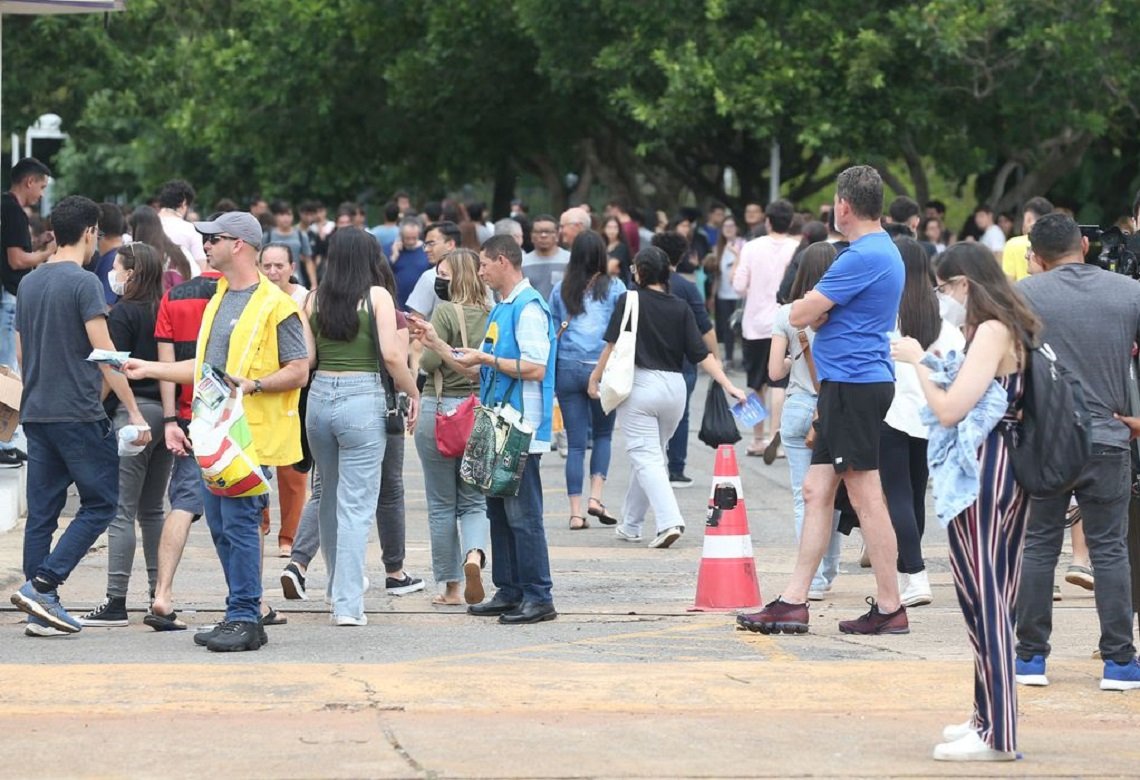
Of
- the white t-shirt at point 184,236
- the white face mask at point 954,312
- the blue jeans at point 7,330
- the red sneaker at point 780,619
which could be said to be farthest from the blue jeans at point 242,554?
the blue jeans at point 7,330

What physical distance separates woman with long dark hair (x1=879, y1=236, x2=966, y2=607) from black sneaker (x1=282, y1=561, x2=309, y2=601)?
2.91 meters

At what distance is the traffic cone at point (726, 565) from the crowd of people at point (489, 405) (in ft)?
1.33

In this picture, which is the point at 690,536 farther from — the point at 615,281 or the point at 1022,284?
the point at 1022,284

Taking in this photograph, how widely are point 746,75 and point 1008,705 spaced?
1937 cm

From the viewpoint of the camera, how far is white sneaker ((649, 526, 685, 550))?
11539 mm

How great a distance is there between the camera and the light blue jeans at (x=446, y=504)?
9523mm

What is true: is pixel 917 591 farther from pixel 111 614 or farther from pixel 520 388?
pixel 111 614

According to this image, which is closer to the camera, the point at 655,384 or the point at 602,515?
the point at 655,384

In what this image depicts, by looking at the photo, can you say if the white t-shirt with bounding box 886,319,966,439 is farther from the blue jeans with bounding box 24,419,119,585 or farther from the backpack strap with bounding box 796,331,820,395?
the blue jeans with bounding box 24,419,119,585

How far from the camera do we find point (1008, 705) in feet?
20.9

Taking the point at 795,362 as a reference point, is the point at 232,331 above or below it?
above

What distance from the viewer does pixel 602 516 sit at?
12.7 meters

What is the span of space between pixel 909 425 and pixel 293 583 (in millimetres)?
3103

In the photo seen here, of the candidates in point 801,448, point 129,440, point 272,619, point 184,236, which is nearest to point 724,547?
point 801,448
